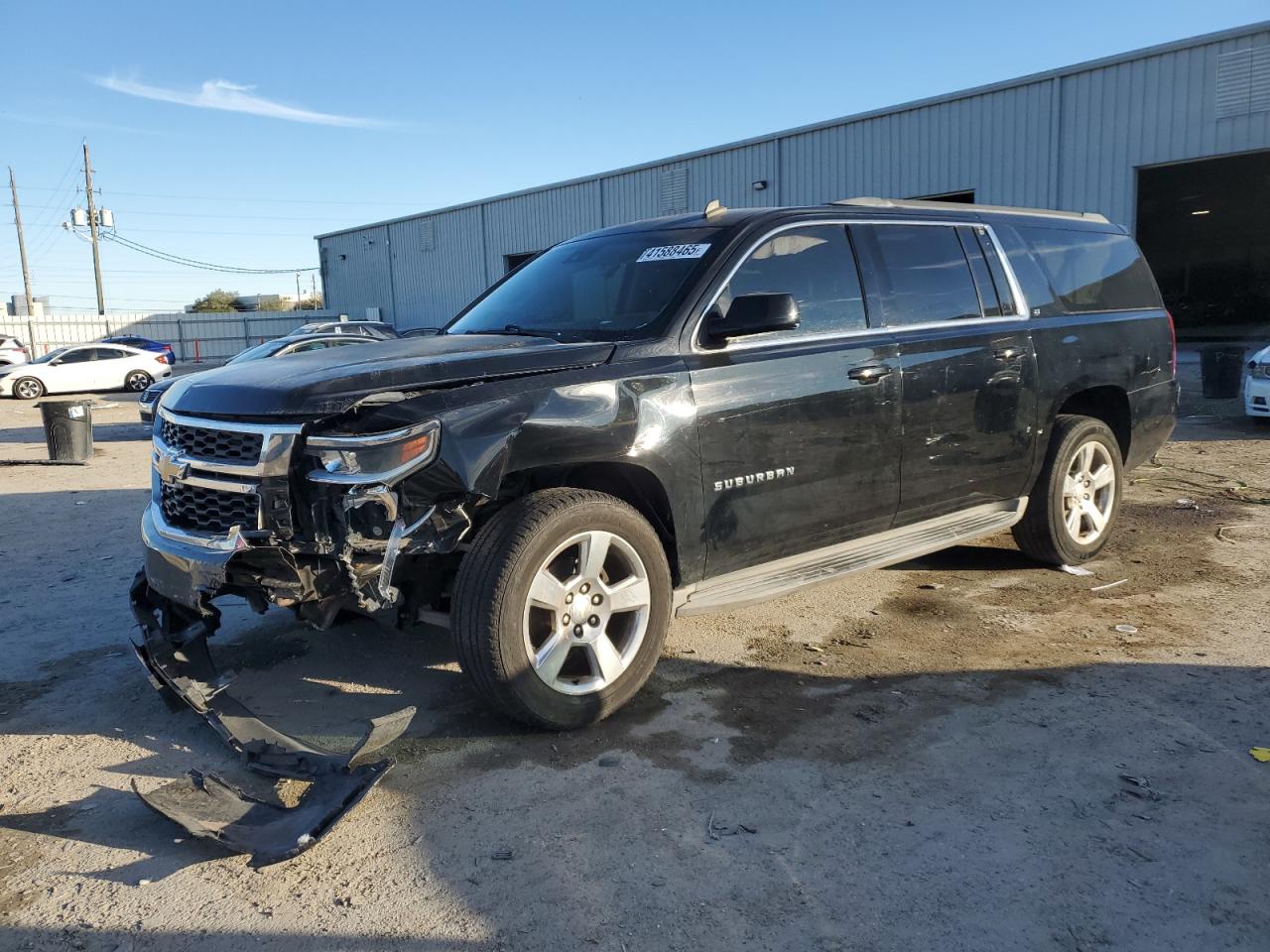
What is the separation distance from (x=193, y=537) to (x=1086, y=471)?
4.97 meters

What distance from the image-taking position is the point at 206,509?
3.64 metres

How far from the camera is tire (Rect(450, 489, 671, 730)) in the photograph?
3.43 m

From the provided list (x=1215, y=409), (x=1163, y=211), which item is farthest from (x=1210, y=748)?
(x=1163, y=211)

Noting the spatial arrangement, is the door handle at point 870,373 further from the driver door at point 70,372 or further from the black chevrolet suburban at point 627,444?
the driver door at point 70,372

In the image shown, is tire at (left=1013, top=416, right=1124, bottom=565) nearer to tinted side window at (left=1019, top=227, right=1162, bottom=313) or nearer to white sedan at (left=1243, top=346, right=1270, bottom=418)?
tinted side window at (left=1019, top=227, right=1162, bottom=313)

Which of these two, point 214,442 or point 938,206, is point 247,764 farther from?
point 938,206

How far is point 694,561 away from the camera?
4031 millimetres

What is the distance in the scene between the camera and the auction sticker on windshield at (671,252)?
4.38 m

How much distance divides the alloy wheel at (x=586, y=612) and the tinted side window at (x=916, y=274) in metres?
1.95

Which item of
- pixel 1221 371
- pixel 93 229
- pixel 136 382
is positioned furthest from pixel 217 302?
pixel 1221 371

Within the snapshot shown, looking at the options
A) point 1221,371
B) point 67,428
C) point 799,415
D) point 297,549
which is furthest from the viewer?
point 1221,371

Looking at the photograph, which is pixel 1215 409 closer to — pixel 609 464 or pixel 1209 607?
pixel 1209 607

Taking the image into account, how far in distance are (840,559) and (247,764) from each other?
270 cm

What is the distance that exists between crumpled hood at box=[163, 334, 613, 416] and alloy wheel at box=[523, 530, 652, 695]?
73 cm
